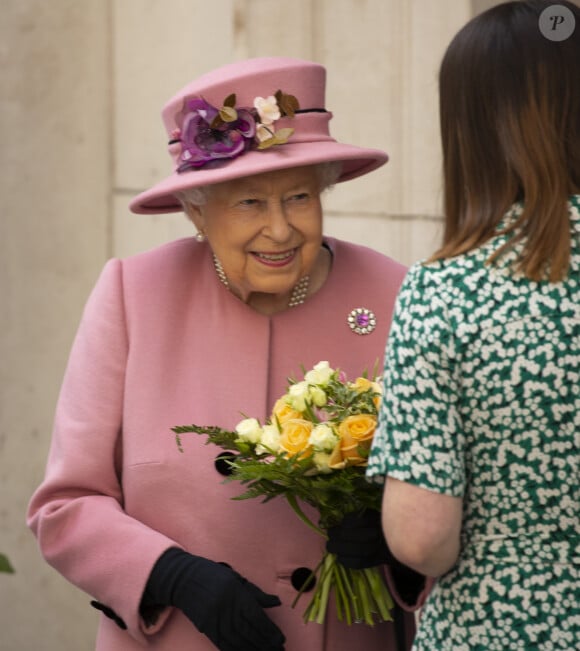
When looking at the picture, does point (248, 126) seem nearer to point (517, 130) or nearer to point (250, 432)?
point (250, 432)

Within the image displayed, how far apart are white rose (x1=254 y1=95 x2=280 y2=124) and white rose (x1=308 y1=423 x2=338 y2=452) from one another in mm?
847

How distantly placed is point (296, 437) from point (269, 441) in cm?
8

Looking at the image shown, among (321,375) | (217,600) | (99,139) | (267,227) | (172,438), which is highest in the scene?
(99,139)

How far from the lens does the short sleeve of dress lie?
2.19 meters

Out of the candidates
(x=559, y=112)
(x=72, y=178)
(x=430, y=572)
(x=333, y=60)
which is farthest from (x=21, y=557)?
(x=559, y=112)

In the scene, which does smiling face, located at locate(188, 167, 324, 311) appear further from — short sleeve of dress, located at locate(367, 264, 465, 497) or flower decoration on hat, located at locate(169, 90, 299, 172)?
short sleeve of dress, located at locate(367, 264, 465, 497)

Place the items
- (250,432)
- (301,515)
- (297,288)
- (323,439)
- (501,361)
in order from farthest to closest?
(297,288)
(301,515)
(250,432)
(323,439)
(501,361)

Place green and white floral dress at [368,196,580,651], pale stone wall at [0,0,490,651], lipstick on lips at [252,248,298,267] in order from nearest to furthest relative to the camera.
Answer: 1. green and white floral dress at [368,196,580,651]
2. lipstick on lips at [252,248,298,267]
3. pale stone wall at [0,0,490,651]

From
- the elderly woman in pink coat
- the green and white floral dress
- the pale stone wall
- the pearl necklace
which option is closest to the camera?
the green and white floral dress

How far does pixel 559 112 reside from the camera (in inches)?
87.6

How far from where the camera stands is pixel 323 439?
274 cm

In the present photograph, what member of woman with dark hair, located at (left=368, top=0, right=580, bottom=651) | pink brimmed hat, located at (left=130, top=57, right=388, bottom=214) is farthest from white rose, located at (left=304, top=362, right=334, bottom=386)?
woman with dark hair, located at (left=368, top=0, right=580, bottom=651)
